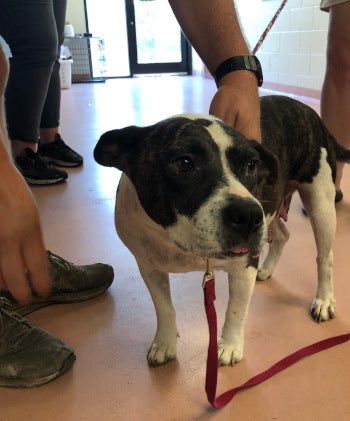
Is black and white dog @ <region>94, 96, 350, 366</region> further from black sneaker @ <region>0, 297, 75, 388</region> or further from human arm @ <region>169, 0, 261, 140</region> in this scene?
black sneaker @ <region>0, 297, 75, 388</region>

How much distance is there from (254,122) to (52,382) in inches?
36.2

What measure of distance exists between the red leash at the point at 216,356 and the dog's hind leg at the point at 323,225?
160mm

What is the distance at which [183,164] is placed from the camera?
1.05 m

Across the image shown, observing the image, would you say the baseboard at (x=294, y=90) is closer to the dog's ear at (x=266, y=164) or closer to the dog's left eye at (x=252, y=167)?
the dog's ear at (x=266, y=164)

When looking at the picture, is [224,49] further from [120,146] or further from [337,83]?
[337,83]

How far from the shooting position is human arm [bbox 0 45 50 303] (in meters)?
0.65

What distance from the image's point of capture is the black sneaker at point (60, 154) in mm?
3285

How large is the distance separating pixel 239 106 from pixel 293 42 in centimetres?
506

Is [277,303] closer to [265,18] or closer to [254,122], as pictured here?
[254,122]

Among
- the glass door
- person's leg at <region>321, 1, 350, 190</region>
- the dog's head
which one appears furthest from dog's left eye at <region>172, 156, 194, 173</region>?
the glass door

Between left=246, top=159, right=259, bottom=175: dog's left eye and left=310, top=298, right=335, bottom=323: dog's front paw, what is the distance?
23.3 inches

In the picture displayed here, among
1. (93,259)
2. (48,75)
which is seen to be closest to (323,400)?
(93,259)

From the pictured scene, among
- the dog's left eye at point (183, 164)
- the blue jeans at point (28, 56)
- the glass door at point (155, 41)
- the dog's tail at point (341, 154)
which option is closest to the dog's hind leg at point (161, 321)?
the dog's left eye at point (183, 164)

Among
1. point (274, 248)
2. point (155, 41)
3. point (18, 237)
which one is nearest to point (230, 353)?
point (274, 248)
